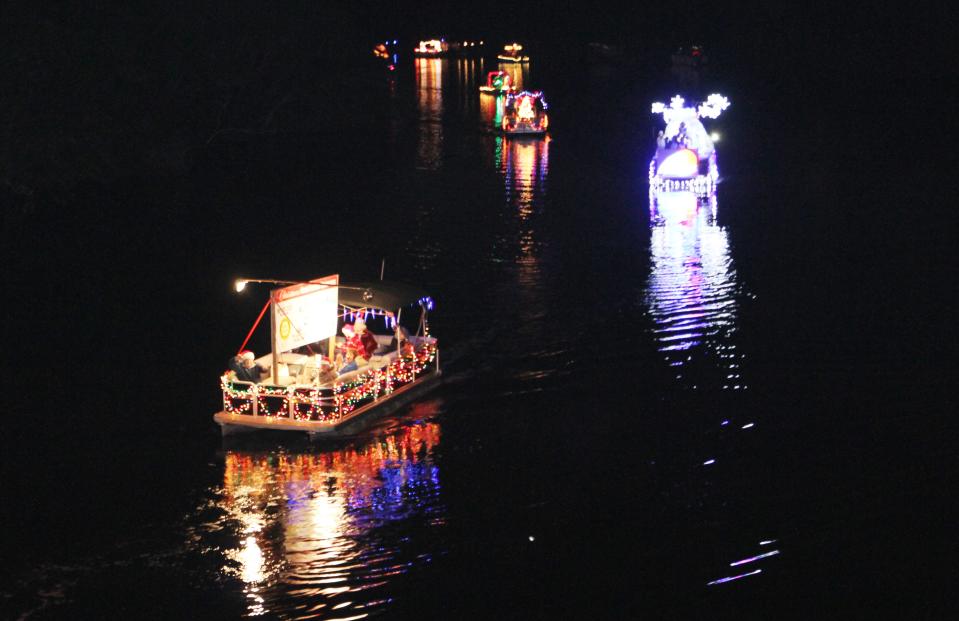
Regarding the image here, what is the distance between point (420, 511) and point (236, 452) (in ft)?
15.5

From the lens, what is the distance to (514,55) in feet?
544

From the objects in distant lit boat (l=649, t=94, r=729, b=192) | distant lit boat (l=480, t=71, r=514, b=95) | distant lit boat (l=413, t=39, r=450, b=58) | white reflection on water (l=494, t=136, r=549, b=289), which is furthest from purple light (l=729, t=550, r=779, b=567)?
distant lit boat (l=413, t=39, r=450, b=58)

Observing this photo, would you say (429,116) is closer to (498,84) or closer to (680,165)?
(498,84)

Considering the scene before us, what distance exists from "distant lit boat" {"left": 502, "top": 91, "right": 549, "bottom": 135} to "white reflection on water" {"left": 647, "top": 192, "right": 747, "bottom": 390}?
87.4 ft

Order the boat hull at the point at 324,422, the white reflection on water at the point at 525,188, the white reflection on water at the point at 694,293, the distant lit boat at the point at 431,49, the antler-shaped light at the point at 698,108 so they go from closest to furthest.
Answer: the boat hull at the point at 324,422
the white reflection on water at the point at 694,293
the white reflection on water at the point at 525,188
the antler-shaped light at the point at 698,108
the distant lit boat at the point at 431,49

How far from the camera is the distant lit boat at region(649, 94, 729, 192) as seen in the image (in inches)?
2133

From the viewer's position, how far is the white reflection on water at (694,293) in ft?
99.7

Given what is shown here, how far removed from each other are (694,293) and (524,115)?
43921 mm

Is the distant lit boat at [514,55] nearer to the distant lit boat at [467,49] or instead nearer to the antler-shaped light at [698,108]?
the distant lit boat at [467,49]

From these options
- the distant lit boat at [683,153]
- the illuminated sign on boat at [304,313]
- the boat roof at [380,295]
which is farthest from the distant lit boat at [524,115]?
the illuminated sign on boat at [304,313]

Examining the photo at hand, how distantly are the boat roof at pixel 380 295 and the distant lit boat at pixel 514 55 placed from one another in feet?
448

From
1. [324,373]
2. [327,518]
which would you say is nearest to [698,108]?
[324,373]

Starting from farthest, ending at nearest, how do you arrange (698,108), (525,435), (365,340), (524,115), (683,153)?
(524,115) → (683,153) → (698,108) → (365,340) → (525,435)

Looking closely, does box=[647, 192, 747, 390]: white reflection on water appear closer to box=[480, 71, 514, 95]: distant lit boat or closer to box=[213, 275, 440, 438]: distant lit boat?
box=[213, 275, 440, 438]: distant lit boat
